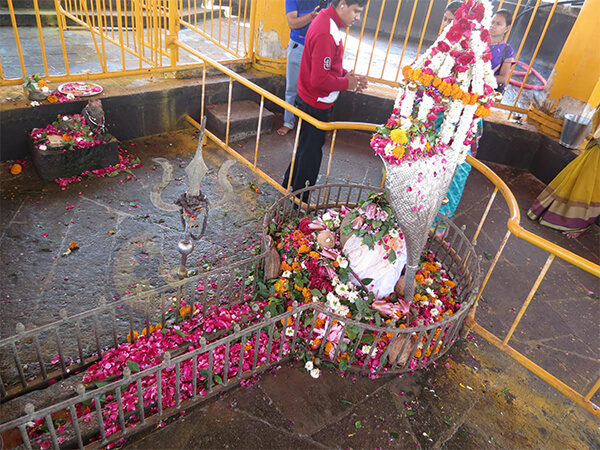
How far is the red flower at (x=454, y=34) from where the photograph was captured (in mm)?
2924

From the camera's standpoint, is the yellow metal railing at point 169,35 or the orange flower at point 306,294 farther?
the yellow metal railing at point 169,35

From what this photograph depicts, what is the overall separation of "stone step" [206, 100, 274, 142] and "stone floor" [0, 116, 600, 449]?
619mm

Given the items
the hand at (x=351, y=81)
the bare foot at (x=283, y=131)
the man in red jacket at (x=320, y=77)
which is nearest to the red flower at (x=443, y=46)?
the man in red jacket at (x=320, y=77)

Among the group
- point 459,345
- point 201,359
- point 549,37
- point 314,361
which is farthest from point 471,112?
point 549,37

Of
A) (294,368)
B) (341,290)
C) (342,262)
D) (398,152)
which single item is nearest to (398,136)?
(398,152)

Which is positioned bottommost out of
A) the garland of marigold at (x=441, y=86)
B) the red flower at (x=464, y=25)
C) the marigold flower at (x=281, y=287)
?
the marigold flower at (x=281, y=287)

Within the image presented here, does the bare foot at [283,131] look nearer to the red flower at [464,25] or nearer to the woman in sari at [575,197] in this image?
the woman in sari at [575,197]

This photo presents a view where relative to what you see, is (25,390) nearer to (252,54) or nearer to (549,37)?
(252,54)

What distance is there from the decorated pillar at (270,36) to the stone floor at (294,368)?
2107 mm

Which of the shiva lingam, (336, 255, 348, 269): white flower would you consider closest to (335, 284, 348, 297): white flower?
(336, 255, 348, 269): white flower

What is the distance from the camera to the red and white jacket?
388cm

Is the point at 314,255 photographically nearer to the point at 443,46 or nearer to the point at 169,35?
the point at 443,46

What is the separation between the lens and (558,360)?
148 inches

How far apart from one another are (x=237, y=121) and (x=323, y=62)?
2.40m
